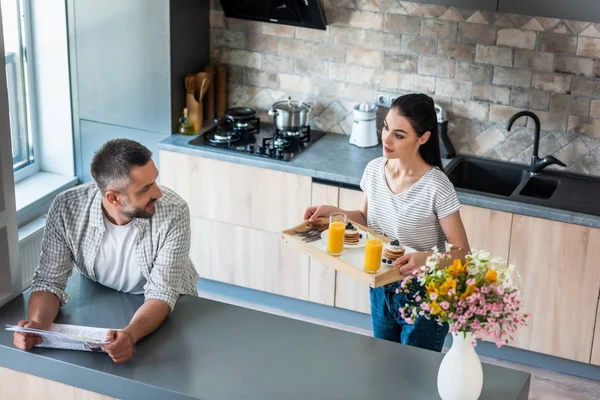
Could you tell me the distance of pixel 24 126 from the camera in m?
5.08

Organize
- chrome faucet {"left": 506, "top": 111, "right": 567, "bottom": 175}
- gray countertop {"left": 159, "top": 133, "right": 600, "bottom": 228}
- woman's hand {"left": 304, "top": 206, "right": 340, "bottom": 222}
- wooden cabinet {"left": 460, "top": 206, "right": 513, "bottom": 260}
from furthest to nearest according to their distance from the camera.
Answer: chrome faucet {"left": 506, "top": 111, "right": 567, "bottom": 175} < wooden cabinet {"left": 460, "top": 206, "right": 513, "bottom": 260} < gray countertop {"left": 159, "top": 133, "right": 600, "bottom": 228} < woman's hand {"left": 304, "top": 206, "right": 340, "bottom": 222}

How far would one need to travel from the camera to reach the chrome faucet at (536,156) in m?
4.43

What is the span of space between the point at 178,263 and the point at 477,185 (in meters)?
2.28

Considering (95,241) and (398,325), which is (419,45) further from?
(95,241)

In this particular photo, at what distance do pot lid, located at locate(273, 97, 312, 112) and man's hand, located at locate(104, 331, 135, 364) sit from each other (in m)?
2.40

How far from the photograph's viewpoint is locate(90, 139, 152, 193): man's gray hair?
113 inches

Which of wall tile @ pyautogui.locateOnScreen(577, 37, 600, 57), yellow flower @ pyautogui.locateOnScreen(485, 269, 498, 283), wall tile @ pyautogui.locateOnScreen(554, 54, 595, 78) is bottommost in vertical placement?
yellow flower @ pyautogui.locateOnScreen(485, 269, 498, 283)

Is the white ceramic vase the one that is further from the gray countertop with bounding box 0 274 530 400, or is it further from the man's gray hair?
the man's gray hair

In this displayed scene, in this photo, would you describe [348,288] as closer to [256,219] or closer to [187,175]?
[256,219]

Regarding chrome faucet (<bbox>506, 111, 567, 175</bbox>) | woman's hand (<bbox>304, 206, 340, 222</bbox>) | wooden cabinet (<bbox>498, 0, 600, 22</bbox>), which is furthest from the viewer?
chrome faucet (<bbox>506, 111, 567, 175</bbox>)

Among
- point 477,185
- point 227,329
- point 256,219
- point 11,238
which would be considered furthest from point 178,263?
point 477,185

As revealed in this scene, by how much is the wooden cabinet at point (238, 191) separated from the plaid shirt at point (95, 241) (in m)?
1.58

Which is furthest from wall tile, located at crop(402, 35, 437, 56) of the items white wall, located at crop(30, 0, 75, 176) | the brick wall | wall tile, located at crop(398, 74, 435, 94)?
white wall, located at crop(30, 0, 75, 176)

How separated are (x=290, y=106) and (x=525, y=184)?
1352 mm
